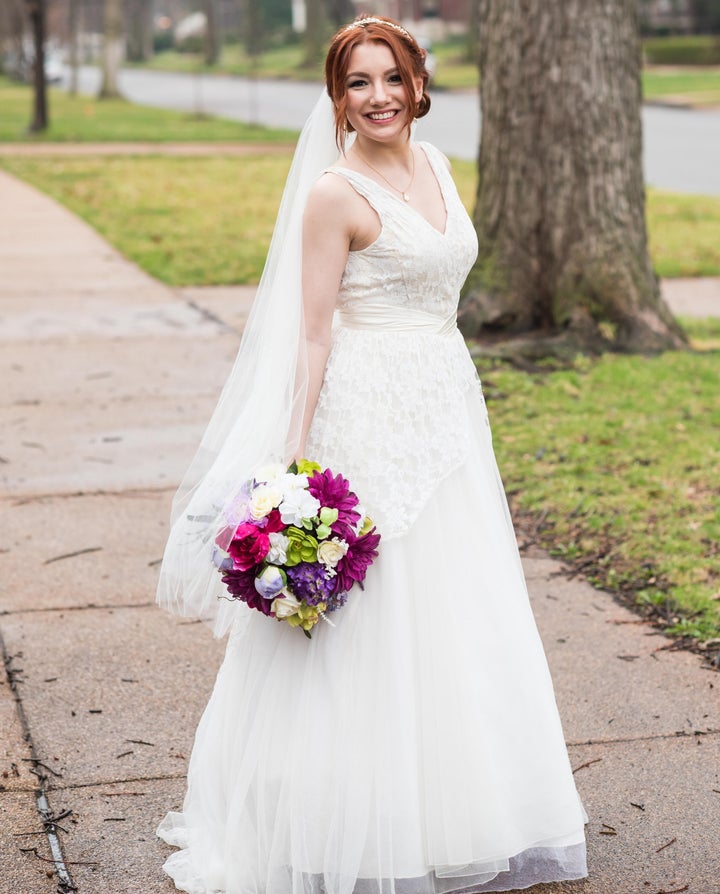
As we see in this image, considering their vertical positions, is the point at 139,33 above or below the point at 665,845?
below

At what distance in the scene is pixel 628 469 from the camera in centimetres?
618

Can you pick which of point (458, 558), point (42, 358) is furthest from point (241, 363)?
point (42, 358)

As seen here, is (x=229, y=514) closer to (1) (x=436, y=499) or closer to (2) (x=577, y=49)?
(1) (x=436, y=499)

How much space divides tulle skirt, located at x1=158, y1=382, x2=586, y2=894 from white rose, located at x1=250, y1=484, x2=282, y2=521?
24cm

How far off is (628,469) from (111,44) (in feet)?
113

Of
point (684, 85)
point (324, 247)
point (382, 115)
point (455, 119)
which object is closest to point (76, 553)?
point (324, 247)

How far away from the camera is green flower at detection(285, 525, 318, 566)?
284 centimetres

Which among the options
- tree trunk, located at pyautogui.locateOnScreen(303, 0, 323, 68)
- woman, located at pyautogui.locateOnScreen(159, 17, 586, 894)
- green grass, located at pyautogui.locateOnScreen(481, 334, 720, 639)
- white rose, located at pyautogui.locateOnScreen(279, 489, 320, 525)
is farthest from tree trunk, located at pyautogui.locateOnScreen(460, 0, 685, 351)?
tree trunk, located at pyautogui.locateOnScreen(303, 0, 323, 68)

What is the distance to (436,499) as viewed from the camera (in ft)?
9.95

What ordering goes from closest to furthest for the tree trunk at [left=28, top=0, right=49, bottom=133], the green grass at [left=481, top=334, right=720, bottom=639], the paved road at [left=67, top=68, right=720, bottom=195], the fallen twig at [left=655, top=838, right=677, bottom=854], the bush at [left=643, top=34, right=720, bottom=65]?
the fallen twig at [left=655, top=838, right=677, bottom=854] < the green grass at [left=481, top=334, right=720, bottom=639] < the paved road at [left=67, top=68, right=720, bottom=195] < the tree trunk at [left=28, top=0, right=49, bottom=133] < the bush at [left=643, top=34, right=720, bottom=65]

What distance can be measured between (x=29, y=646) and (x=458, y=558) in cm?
198

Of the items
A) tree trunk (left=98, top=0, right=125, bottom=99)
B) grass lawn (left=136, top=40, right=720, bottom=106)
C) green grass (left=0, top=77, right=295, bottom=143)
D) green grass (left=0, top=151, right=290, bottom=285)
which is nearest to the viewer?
green grass (left=0, top=151, right=290, bottom=285)

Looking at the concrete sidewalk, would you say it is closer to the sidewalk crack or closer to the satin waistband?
the sidewalk crack

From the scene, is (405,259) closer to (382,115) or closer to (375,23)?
(382,115)
